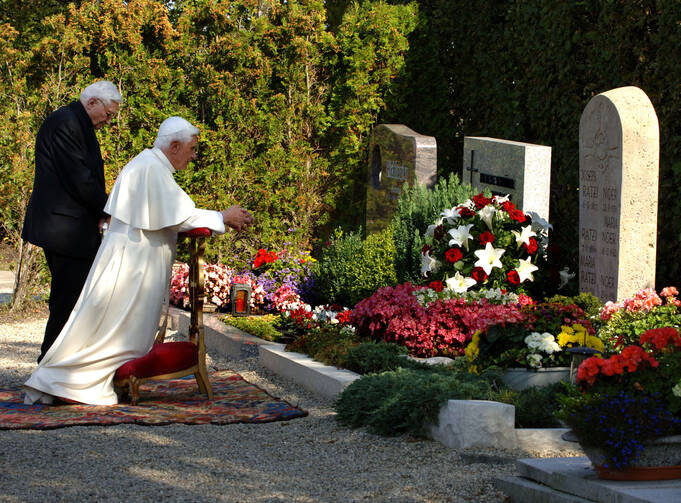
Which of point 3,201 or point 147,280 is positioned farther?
point 3,201

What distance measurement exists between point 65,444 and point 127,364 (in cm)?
110

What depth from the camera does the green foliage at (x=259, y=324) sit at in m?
8.14

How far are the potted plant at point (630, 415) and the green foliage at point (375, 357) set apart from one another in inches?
91.6

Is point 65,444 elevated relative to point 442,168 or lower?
lower

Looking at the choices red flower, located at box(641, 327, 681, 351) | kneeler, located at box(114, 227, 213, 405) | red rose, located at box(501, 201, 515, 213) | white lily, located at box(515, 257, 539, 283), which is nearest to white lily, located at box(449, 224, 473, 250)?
red rose, located at box(501, 201, 515, 213)

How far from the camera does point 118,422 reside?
Result: 523cm

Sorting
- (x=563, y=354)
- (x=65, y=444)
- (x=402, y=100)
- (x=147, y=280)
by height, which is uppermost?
(x=402, y=100)

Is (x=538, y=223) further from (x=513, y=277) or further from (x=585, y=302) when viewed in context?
(x=585, y=302)

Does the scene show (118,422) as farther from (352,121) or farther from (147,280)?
(352,121)

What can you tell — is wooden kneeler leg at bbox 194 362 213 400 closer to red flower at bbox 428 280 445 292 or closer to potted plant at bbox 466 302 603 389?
potted plant at bbox 466 302 603 389

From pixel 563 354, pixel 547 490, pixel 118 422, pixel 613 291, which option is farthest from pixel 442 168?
pixel 547 490

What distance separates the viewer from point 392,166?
1102 centimetres

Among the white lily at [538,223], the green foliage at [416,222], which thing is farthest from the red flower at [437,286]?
the green foliage at [416,222]

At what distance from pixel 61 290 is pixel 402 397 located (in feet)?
8.59
